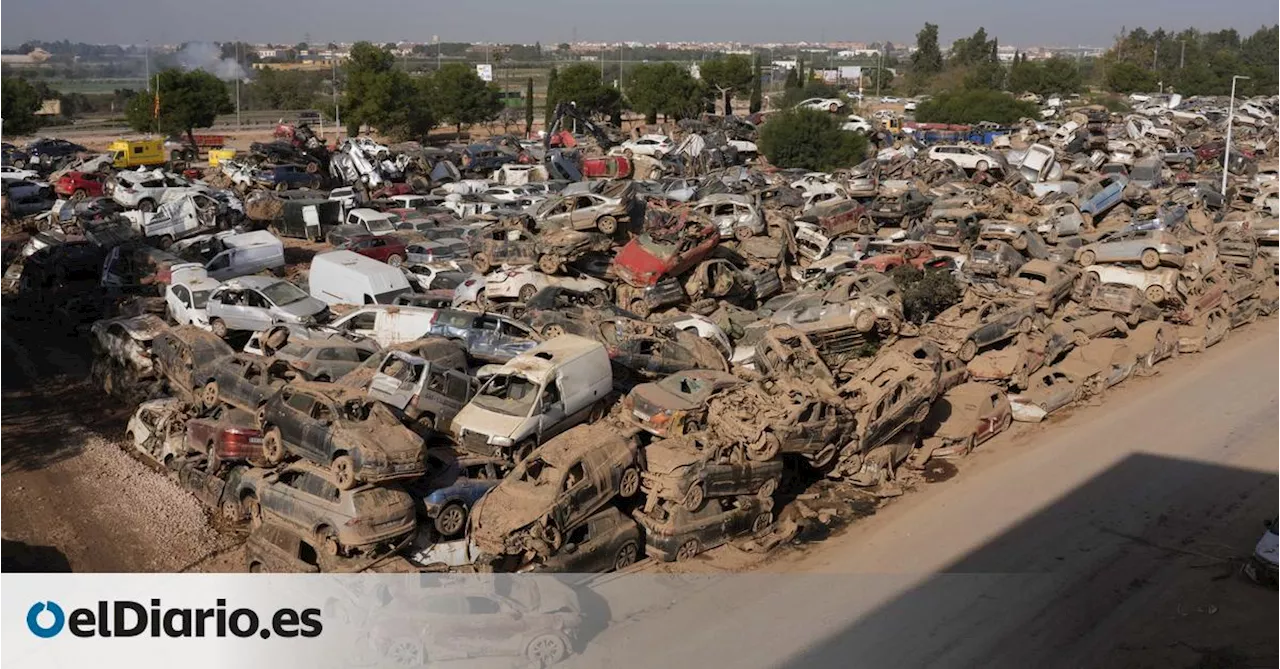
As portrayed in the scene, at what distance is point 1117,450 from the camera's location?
16844mm

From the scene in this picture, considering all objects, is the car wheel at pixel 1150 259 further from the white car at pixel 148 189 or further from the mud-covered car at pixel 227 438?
the white car at pixel 148 189

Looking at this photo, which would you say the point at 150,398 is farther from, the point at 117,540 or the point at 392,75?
the point at 392,75

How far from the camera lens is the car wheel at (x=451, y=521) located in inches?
501

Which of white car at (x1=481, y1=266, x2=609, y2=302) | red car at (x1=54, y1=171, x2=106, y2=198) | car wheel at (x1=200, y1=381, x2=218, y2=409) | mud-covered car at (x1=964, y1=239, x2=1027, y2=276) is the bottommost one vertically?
car wheel at (x1=200, y1=381, x2=218, y2=409)

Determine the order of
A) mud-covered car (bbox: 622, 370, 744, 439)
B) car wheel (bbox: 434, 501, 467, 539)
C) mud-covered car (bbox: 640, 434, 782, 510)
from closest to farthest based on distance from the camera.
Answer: car wheel (bbox: 434, 501, 467, 539)
mud-covered car (bbox: 640, 434, 782, 510)
mud-covered car (bbox: 622, 370, 744, 439)

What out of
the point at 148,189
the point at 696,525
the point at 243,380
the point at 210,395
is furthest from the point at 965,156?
the point at 210,395

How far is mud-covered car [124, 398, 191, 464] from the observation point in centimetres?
1530

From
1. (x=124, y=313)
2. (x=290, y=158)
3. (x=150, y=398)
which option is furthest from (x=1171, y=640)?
(x=290, y=158)

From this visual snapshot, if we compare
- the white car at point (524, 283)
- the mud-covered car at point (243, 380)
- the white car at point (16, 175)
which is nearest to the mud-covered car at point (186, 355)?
the mud-covered car at point (243, 380)

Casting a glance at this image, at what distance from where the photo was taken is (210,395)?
50.5 ft

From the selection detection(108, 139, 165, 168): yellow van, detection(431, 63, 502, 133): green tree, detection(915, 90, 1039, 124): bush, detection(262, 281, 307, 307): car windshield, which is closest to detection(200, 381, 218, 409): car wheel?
detection(262, 281, 307, 307): car windshield

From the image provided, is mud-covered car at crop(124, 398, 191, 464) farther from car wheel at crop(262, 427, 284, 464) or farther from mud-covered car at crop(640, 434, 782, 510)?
mud-covered car at crop(640, 434, 782, 510)

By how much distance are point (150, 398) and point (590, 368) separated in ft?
24.4

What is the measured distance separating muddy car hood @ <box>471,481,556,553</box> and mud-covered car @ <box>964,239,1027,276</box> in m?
14.8
